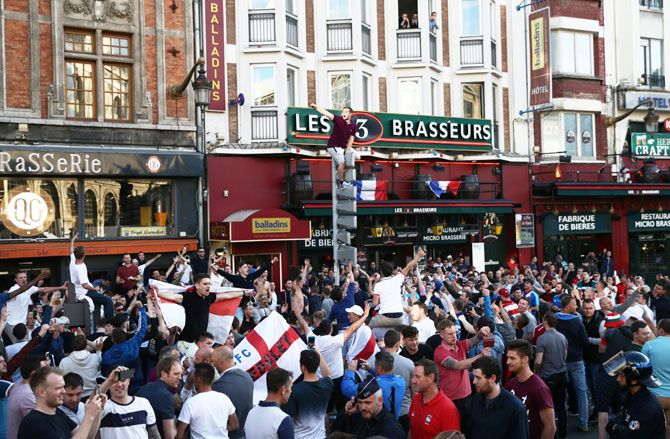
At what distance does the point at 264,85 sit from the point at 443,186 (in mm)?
7444

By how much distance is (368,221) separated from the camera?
2739 centimetres

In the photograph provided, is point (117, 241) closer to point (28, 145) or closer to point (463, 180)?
point (28, 145)

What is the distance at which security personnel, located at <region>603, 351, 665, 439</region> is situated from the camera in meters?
7.15

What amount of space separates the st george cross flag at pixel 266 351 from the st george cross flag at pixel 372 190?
16995 mm

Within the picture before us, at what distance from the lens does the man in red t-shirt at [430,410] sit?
714 cm

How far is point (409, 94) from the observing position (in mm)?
28781

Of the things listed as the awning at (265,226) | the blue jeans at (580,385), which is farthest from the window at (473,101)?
the blue jeans at (580,385)

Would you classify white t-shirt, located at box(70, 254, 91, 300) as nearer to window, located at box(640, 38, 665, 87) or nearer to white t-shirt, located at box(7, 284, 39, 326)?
white t-shirt, located at box(7, 284, 39, 326)

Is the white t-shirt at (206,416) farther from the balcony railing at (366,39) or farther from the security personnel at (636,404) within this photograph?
the balcony railing at (366,39)

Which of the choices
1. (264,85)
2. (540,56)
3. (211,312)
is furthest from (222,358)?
(540,56)

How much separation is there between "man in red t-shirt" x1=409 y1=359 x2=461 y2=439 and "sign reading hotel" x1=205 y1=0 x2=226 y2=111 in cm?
1805

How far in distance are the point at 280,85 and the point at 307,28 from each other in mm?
2663

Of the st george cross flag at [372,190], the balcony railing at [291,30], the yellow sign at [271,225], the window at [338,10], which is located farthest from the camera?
the window at [338,10]

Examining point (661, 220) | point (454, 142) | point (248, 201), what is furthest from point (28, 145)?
point (661, 220)
